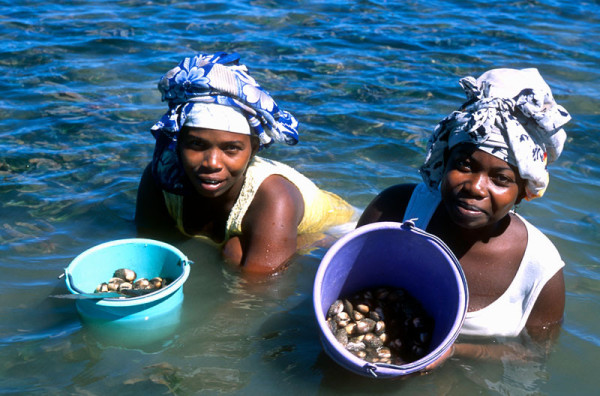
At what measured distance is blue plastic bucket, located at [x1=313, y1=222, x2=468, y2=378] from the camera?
2.65 meters

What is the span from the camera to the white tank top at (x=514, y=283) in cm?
Answer: 319

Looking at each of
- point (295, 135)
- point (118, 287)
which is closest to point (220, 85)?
point (295, 135)

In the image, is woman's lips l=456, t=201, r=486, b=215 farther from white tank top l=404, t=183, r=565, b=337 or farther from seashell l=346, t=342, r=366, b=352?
seashell l=346, t=342, r=366, b=352

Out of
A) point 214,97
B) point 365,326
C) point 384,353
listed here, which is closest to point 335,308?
point 365,326

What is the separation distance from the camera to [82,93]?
6.30m

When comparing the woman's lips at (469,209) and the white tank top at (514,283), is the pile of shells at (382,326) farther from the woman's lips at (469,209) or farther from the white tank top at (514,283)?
the woman's lips at (469,209)

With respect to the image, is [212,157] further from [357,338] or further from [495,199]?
[495,199]

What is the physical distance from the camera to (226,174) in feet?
11.8

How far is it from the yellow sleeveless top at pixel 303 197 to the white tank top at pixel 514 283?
2.95 feet

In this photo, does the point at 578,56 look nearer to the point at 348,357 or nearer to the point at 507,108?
the point at 507,108

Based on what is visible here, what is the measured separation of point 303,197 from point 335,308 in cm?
106

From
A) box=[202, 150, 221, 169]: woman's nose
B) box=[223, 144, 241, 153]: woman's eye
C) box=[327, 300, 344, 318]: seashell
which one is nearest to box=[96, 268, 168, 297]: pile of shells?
box=[202, 150, 221, 169]: woman's nose

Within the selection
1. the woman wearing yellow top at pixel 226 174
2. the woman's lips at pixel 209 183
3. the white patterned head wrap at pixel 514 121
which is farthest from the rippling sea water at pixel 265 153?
the white patterned head wrap at pixel 514 121

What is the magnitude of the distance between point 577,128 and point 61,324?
4.59m
